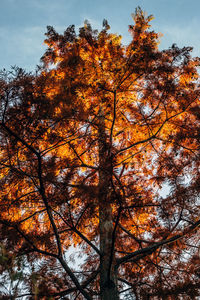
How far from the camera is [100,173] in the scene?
14.7ft

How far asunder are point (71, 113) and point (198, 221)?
231 cm

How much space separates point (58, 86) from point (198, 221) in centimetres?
319

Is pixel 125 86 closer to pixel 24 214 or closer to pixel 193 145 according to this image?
pixel 193 145

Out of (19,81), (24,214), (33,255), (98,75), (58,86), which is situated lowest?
(33,255)

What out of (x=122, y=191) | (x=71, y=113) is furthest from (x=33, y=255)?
(x=71, y=113)

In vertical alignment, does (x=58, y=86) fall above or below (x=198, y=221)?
above

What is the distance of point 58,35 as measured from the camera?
724 centimetres

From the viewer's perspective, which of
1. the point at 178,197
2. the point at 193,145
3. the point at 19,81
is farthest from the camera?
the point at 193,145

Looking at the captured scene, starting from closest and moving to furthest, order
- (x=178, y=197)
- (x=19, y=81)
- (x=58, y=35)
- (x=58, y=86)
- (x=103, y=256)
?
(x=19, y=81) < (x=178, y=197) < (x=103, y=256) < (x=58, y=86) < (x=58, y=35)

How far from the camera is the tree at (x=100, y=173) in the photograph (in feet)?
11.3

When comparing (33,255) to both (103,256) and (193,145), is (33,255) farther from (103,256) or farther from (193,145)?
(193,145)

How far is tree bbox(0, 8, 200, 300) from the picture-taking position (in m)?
3.44

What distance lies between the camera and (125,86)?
17.8ft

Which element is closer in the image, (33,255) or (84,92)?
(33,255)
